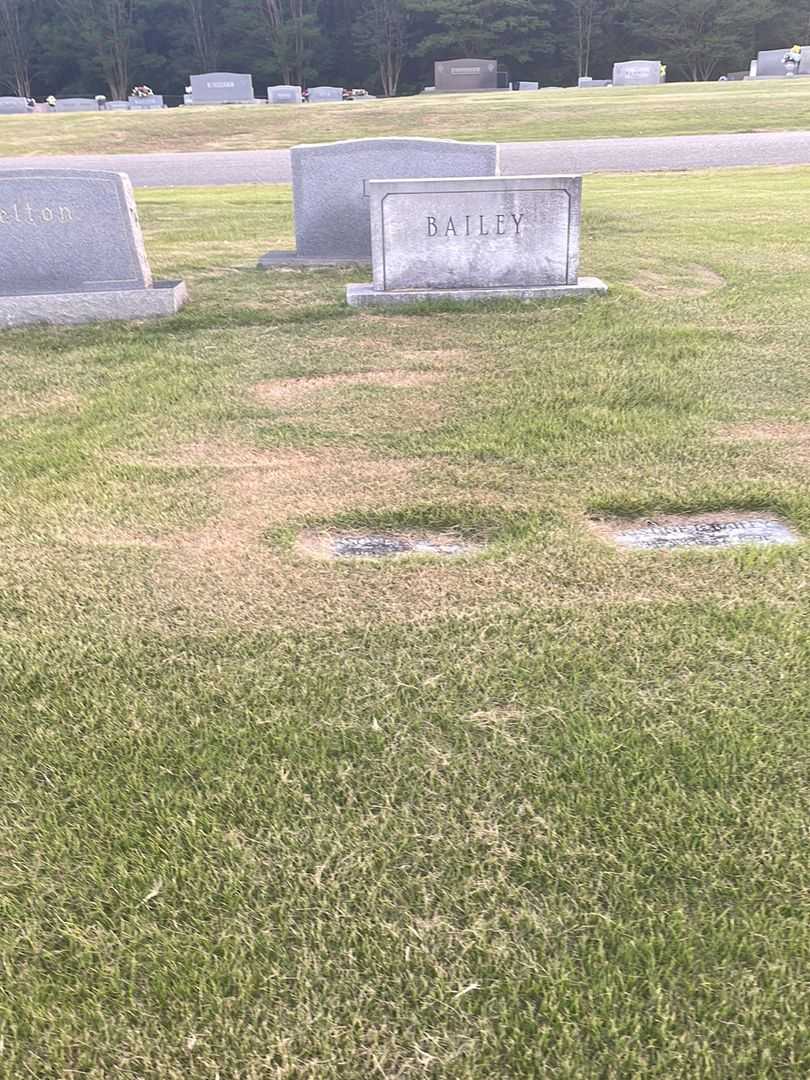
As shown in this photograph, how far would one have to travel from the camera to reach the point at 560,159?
1753 cm

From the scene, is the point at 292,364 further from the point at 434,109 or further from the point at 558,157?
the point at 434,109

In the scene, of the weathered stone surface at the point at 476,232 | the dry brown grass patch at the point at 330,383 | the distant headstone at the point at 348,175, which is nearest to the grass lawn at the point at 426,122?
the distant headstone at the point at 348,175

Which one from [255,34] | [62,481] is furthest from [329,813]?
[255,34]

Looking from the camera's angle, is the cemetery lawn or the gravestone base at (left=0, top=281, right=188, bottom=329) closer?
the cemetery lawn

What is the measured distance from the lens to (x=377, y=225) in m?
5.84

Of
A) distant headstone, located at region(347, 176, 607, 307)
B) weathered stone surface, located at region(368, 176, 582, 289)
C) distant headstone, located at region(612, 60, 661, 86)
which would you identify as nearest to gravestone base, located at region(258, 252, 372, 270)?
distant headstone, located at region(347, 176, 607, 307)

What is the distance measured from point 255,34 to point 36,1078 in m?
66.8

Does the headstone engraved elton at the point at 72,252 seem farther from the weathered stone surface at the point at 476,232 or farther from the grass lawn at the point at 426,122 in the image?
the grass lawn at the point at 426,122

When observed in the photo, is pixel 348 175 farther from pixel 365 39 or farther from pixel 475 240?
pixel 365 39

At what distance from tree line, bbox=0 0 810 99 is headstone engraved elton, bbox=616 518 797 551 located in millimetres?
60770

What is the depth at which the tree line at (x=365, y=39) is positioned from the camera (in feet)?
172

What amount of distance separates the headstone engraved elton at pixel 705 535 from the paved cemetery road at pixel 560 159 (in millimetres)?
14243

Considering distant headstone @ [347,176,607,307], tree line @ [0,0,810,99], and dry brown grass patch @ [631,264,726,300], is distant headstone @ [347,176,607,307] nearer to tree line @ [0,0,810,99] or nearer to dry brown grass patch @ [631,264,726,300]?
dry brown grass patch @ [631,264,726,300]

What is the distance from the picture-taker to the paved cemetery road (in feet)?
52.9
